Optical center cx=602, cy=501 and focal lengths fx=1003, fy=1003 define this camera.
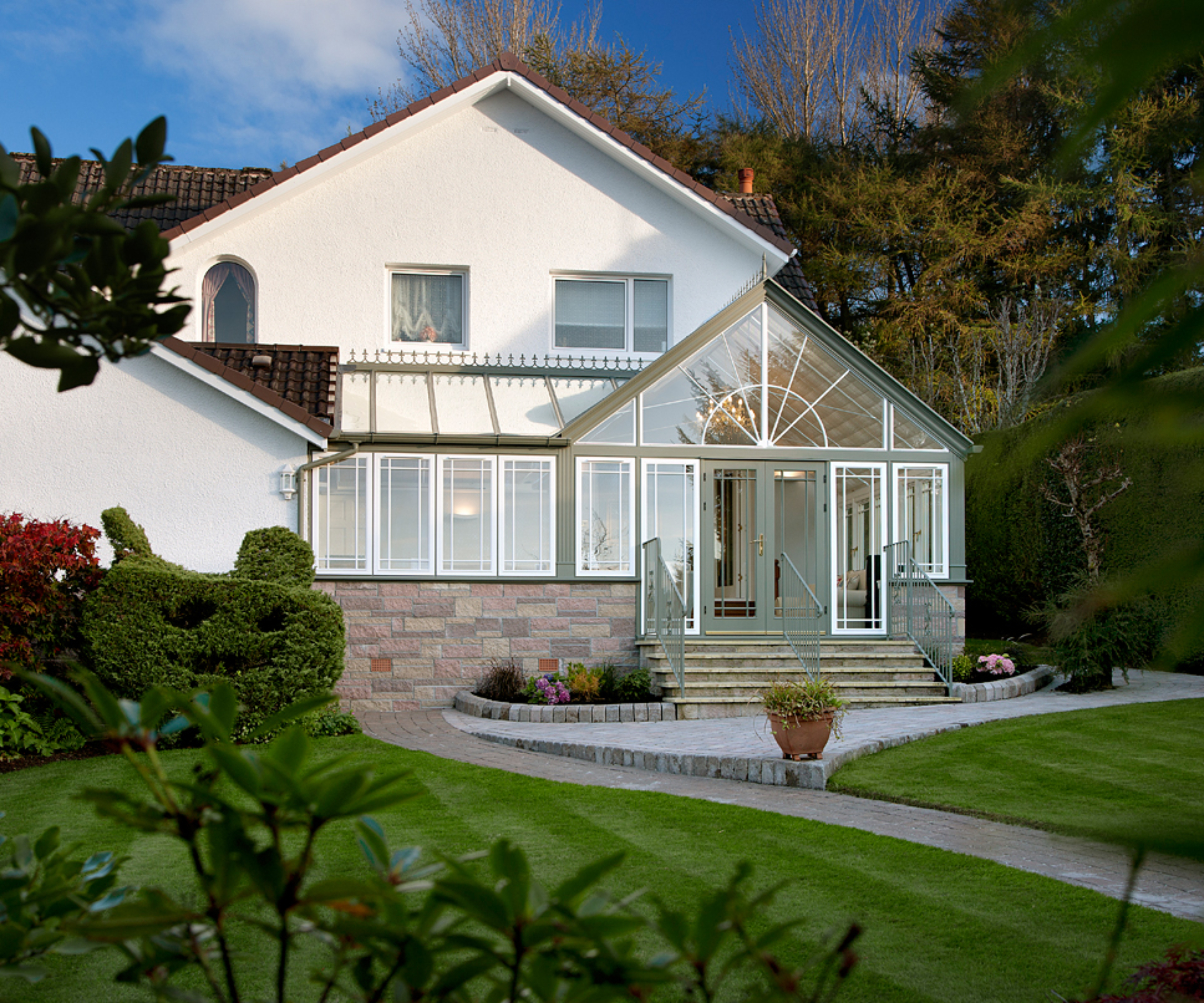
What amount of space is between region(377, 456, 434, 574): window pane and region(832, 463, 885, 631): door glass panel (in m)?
5.33

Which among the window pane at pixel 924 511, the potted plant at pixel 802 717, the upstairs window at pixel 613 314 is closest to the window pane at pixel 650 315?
the upstairs window at pixel 613 314

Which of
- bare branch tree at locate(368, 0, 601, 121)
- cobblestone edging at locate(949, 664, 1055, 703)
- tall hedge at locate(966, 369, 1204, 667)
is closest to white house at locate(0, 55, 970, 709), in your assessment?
cobblestone edging at locate(949, 664, 1055, 703)

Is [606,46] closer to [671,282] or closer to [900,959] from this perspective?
[671,282]

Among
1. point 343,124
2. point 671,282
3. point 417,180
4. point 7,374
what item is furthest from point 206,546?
point 343,124

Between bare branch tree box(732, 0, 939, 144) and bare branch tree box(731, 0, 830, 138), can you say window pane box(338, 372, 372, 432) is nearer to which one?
bare branch tree box(732, 0, 939, 144)

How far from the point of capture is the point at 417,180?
14633 mm

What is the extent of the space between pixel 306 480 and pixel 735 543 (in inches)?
217

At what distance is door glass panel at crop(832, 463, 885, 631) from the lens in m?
13.2

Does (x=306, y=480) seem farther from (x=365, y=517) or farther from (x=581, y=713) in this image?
(x=581, y=713)

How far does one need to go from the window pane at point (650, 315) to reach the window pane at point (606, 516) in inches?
120

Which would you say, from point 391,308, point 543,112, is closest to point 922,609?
point 391,308

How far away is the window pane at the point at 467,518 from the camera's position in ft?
41.1

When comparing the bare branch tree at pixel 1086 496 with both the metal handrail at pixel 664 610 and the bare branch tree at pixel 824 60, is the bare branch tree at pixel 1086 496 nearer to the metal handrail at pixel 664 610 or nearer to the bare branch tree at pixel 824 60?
the metal handrail at pixel 664 610

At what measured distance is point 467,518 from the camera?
1260 centimetres
